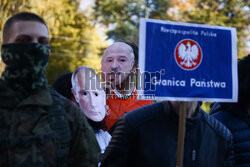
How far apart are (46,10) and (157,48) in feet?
50.5

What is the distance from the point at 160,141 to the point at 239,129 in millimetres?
860

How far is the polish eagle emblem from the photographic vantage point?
82.9 inches

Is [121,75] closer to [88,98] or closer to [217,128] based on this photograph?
[88,98]

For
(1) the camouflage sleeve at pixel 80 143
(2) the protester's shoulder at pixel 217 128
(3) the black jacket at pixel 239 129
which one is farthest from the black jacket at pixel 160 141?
(3) the black jacket at pixel 239 129

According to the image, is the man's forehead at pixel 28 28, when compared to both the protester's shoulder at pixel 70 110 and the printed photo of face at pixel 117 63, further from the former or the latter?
the printed photo of face at pixel 117 63

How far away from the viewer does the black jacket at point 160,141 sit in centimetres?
198

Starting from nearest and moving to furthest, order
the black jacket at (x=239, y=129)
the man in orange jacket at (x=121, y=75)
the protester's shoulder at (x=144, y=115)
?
the protester's shoulder at (x=144, y=115) → the black jacket at (x=239, y=129) → the man in orange jacket at (x=121, y=75)

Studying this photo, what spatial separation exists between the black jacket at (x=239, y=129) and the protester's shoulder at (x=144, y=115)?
0.75 m

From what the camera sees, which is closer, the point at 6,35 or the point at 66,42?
the point at 6,35

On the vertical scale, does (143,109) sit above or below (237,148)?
above

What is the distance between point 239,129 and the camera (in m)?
2.56

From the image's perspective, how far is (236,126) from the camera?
2568mm

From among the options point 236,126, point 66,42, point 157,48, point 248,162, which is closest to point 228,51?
point 157,48

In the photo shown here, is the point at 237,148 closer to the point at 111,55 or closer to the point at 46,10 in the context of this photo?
the point at 111,55
